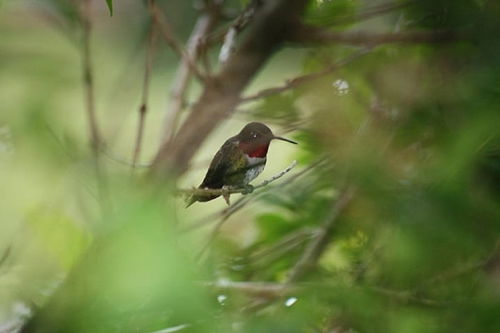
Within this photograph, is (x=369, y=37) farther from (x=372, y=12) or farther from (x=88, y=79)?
(x=88, y=79)

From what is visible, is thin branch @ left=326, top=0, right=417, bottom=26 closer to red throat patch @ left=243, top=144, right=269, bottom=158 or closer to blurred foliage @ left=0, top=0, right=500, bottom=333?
blurred foliage @ left=0, top=0, right=500, bottom=333

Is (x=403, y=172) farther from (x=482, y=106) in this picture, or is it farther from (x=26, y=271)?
(x=26, y=271)

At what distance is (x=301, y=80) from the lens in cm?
45

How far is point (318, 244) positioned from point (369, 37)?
15 cm

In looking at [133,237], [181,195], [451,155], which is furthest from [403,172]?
[133,237]

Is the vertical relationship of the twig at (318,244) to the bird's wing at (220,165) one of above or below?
below

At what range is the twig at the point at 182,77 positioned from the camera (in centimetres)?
51

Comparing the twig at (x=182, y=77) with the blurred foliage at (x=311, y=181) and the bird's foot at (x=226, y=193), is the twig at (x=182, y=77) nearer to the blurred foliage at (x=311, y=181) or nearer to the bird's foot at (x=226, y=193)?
the blurred foliage at (x=311, y=181)

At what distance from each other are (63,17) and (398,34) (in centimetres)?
20

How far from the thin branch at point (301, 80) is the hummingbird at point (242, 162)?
1.5 inches

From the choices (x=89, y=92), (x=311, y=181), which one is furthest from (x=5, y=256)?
(x=311, y=181)

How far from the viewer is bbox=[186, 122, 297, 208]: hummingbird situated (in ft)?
1.26

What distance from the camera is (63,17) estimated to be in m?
0.47

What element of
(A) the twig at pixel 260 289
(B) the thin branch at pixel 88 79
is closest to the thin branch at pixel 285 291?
(A) the twig at pixel 260 289
